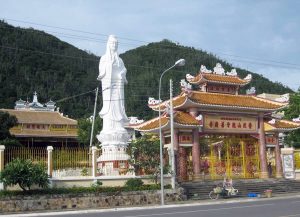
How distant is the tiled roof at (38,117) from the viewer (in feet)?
169

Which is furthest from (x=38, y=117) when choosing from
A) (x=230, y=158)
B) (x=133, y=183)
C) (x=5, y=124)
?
(x=133, y=183)

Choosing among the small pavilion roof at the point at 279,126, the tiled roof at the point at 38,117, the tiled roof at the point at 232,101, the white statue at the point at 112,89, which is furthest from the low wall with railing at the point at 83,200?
the tiled roof at the point at 38,117

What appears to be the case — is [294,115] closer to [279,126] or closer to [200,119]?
[279,126]

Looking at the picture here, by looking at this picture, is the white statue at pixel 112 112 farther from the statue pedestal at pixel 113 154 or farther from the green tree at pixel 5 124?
the green tree at pixel 5 124

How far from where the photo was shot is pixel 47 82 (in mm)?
97875

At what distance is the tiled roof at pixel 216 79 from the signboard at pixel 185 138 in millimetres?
4265

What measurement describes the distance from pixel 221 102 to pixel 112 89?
707 centimetres

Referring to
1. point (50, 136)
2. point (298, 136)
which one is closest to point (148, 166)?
point (298, 136)

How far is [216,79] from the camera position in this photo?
2975 centimetres

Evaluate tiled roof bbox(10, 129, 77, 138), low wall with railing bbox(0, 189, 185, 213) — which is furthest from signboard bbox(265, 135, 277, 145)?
tiled roof bbox(10, 129, 77, 138)

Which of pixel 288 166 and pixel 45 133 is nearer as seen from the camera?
pixel 288 166

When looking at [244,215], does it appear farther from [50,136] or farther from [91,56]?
[91,56]

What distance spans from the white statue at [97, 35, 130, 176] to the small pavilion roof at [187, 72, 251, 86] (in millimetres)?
5226

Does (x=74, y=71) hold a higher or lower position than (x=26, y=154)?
higher
